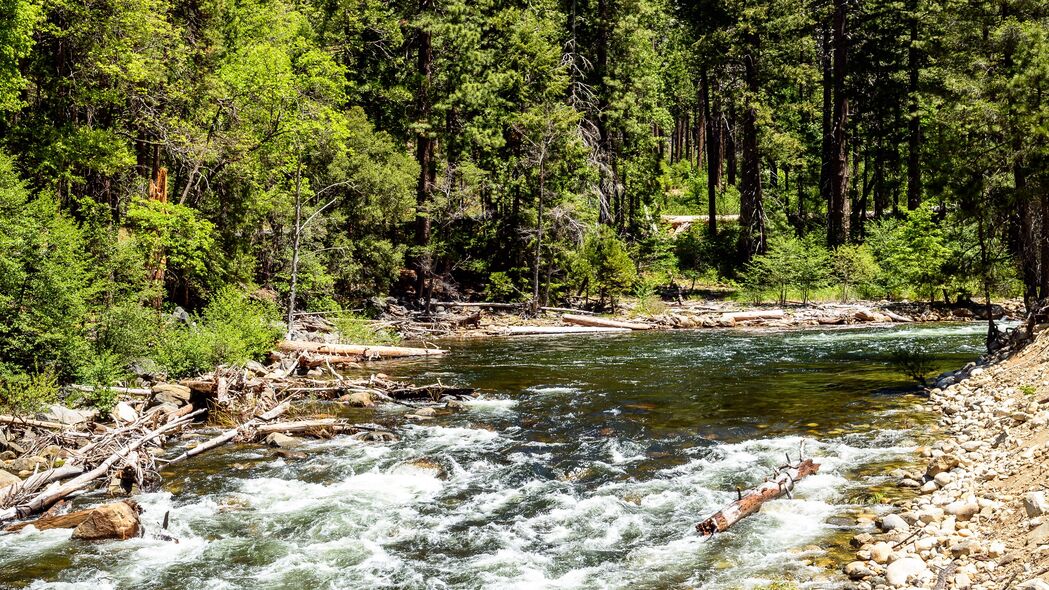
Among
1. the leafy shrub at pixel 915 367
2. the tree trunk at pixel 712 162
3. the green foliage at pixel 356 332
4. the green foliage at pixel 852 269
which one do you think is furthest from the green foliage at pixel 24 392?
the tree trunk at pixel 712 162

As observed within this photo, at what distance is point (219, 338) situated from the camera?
17.4 metres

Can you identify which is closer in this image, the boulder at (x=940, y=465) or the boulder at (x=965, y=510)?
the boulder at (x=965, y=510)

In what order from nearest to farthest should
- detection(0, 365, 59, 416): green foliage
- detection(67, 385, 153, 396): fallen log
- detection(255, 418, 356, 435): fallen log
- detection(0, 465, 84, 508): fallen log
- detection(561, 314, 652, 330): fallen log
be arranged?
detection(0, 465, 84, 508): fallen log, detection(0, 365, 59, 416): green foliage, detection(67, 385, 153, 396): fallen log, detection(255, 418, 356, 435): fallen log, detection(561, 314, 652, 330): fallen log

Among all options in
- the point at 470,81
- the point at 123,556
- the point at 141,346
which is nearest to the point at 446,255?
the point at 470,81

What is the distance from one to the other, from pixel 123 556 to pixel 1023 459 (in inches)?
395

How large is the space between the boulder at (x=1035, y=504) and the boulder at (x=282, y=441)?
10.3m

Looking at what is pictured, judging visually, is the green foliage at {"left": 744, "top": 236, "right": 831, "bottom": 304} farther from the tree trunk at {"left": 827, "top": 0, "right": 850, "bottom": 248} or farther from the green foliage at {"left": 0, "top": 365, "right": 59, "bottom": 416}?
the green foliage at {"left": 0, "top": 365, "right": 59, "bottom": 416}

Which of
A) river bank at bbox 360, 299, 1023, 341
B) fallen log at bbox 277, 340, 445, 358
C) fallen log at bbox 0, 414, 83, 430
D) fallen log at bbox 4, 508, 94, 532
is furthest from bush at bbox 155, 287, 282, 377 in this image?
river bank at bbox 360, 299, 1023, 341

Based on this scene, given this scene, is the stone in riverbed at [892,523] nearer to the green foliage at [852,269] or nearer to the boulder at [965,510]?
the boulder at [965,510]

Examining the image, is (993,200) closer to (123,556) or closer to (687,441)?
(687,441)

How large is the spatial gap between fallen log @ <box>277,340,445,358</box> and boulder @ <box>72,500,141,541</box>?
11.4 m

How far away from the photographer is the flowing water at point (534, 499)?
25.8 ft

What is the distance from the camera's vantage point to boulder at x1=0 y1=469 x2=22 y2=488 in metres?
9.68

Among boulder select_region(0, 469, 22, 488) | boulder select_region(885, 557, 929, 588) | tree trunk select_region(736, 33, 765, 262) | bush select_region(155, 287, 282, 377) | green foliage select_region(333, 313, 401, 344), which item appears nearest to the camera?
boulder select_region(885, 557, 929, 588)
